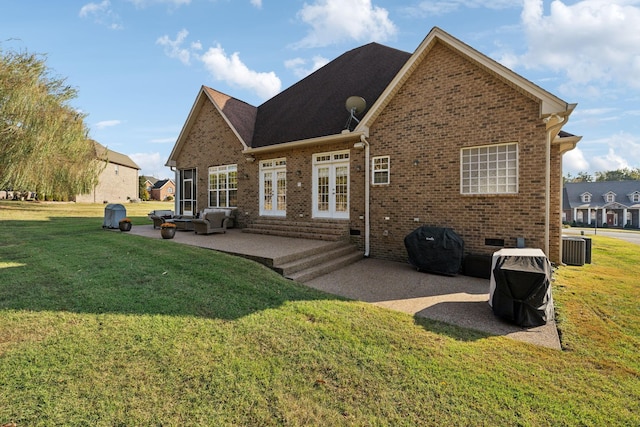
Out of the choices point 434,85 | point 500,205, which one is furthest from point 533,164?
point 434,85

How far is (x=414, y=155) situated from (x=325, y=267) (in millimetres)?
4525

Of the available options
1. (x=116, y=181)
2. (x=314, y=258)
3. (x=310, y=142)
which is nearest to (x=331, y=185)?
(x=310, y=142)

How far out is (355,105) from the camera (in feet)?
34.9

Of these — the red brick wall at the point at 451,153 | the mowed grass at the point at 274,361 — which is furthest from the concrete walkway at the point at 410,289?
the red brick wall at the point at 451,153

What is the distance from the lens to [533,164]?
7418 mm

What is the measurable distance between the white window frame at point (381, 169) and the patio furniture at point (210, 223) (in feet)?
21.1

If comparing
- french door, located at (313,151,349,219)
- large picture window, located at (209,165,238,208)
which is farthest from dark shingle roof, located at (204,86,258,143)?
french door, located at (313,151,349,219)

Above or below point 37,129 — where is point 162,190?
below

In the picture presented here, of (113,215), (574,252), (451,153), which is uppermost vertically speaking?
(451,153)

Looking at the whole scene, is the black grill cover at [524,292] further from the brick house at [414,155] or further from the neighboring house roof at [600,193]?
the neighboring house roof at [600,193]

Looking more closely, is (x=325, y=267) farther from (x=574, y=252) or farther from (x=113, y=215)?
(x=113, y=215)

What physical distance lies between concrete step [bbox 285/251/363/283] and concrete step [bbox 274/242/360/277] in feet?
0.27

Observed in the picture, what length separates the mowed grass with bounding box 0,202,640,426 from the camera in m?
2.58

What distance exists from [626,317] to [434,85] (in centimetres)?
704
